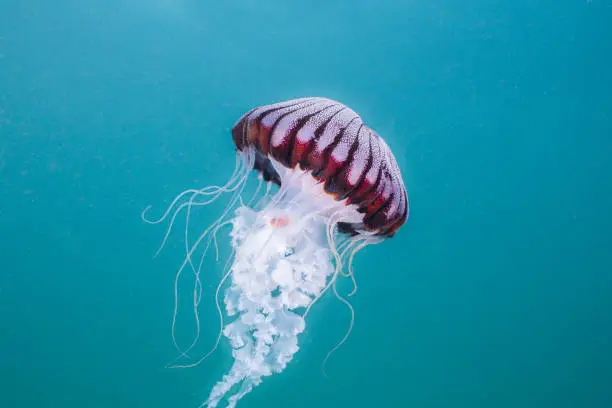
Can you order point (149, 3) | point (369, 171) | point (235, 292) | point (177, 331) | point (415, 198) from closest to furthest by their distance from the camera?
point (369, 171)
point (235, 292)
point (149, 3)
point (415, 198)
point (177, 331)

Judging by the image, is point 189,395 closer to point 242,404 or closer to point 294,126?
point 242,404

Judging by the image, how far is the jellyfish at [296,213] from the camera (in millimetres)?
2387

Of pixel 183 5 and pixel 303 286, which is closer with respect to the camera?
pixel 303 286

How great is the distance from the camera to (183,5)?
412cm

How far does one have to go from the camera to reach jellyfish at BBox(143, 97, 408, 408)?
94.0 inches

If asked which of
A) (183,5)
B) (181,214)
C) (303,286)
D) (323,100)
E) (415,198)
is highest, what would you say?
(183,5)

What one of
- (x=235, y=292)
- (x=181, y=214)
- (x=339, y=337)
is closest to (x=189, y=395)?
(x=339, y=337)

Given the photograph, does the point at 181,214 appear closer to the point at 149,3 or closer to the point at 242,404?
the point at 149,3

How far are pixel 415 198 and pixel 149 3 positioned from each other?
321cm

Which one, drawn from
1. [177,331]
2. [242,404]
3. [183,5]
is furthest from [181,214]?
[242,404]

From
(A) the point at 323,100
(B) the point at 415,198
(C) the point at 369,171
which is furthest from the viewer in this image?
(B) the point at 415,198

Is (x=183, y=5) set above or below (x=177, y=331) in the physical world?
above

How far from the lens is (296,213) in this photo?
2.74 meters

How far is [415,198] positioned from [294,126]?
2.36 metres
